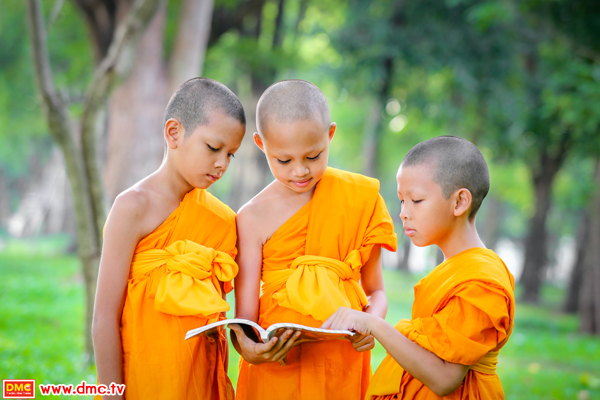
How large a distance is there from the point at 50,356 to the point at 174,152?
3831mm

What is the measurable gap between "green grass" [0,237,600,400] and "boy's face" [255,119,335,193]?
298 centimetres

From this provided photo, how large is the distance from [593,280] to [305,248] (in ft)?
28.6

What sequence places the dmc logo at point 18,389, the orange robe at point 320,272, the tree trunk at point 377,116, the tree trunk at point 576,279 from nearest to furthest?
the orange robe at point 320,272, the dmc logo at point 18,389, the tree trunk at point 377,116, the tree trunk at point 576,279

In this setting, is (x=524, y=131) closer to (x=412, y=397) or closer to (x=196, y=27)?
(x=196, y=27)

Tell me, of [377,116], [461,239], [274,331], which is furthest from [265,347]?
[377,116]

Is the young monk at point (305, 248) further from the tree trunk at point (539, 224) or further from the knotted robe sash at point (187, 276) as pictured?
the tree trunk at point (539, 224)

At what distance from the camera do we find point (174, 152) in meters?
2.29

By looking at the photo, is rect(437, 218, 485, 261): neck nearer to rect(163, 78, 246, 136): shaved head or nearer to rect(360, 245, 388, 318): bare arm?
rect(360, 245, 388, 318): bare arm

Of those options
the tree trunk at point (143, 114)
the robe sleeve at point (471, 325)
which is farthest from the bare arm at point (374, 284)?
the tree trunk at point (143, 114)

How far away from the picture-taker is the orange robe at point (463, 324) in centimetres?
191

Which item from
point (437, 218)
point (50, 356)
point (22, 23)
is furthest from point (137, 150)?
point (22, 23)

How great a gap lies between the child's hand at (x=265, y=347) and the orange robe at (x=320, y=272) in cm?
18

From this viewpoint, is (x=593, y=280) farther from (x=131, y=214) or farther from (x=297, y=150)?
(x=131, y=214)

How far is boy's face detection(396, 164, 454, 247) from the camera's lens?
2148mm
